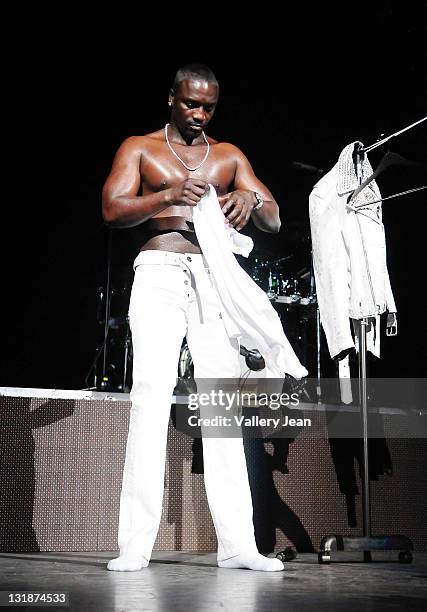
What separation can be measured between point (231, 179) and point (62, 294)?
3392 millimetres

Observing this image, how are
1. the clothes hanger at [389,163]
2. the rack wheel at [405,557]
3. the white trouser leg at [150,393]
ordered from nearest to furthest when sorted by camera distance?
the white trouser leg at [150,393]
the rack wheel at [405,557]
the clothes hanger at [389,163]

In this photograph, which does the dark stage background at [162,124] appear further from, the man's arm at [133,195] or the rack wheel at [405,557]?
the man's arm at [133,195]

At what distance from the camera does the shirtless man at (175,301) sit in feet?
8.39

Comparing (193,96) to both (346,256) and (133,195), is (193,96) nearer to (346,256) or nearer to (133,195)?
(133,195)

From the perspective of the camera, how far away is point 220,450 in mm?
2613

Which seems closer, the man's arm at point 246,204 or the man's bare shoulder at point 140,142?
the man's arm at point 246,204

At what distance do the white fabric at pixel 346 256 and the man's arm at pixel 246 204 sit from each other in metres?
0.58

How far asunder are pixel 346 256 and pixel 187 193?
1.09 metres

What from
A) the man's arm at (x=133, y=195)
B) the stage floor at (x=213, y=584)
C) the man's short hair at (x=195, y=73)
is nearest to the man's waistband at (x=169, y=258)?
the man's arm at (x=133, y=195)

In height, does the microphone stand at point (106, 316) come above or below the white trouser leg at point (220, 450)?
above

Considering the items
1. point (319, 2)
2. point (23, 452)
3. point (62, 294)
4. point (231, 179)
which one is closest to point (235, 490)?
point (23, 452)

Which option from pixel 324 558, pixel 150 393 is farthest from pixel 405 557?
pixel 150 393

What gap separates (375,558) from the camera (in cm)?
306

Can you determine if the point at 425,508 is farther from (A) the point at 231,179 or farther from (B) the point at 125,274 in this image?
(B) the point at 125,274
